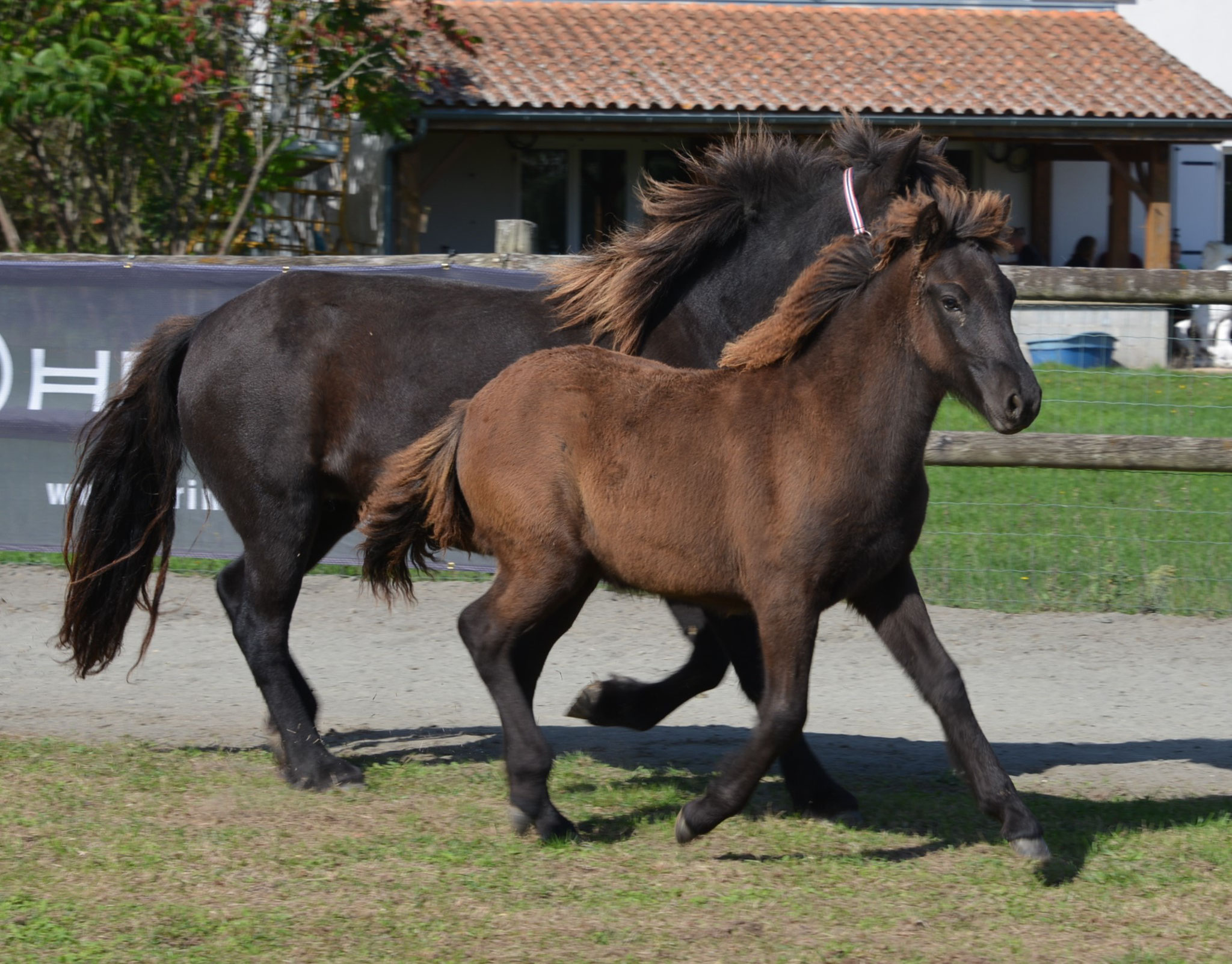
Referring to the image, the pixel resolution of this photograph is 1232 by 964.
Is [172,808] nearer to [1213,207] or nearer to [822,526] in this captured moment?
[822,526]

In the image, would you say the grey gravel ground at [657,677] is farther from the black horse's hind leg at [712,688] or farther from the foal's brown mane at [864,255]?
the foal's brown mane at [864,255]

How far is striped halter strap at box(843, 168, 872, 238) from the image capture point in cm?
451

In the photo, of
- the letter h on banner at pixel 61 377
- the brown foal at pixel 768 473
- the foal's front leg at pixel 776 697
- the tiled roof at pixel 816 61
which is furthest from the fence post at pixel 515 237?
the tiled roof at pixel 816 61

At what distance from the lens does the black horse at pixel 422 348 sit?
4.73m

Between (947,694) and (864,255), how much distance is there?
126cm

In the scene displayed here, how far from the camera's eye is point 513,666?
13.7 feet

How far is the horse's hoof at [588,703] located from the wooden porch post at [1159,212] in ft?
46.4

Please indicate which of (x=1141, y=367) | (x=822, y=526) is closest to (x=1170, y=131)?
(x=1141, y=367)

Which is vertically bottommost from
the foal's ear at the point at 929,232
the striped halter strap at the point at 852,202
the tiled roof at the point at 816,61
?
the foal's ear at the point at 929,232

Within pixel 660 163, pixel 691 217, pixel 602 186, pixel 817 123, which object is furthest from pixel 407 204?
pixel 691 217

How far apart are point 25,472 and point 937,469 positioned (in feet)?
18.2

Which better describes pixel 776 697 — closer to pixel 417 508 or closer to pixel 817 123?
pixel 417 508

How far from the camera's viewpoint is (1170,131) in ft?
54.6

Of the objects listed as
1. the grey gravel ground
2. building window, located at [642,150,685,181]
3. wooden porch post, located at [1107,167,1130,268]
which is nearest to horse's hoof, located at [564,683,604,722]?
the grey gravel ground
